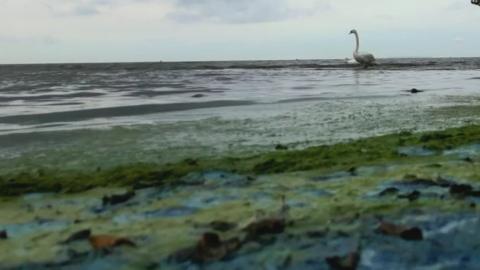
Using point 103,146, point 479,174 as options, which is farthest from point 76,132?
point 479,174

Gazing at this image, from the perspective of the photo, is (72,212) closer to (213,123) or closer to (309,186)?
(309,186)

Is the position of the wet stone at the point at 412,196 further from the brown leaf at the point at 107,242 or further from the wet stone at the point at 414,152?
the wet stone at the point at 414,152

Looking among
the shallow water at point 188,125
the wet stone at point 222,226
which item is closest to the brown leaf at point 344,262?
the wet stone at point 222,226

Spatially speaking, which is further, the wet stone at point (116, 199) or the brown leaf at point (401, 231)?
the wet stone at point (116, 199)

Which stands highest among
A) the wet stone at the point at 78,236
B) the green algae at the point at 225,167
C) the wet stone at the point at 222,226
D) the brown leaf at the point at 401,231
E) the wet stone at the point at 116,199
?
the brown leaf at the point at 401,231

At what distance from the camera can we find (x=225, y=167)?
9.08 metres

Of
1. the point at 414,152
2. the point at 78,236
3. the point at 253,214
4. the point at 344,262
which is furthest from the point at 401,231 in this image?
the point at 414,152

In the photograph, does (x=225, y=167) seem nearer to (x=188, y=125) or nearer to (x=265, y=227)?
(x=265, y=227)

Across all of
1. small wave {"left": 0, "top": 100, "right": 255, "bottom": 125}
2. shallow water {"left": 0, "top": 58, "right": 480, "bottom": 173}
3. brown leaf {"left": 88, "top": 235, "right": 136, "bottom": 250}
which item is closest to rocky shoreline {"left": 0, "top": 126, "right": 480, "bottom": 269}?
brown leaf {"left": 88, "top": 235, "right": 136, "bottom": 250}

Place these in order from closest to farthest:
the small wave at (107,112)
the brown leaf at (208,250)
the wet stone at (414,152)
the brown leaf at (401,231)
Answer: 1. the brown leaf at (208,250)
2. the brown leaf at (401,231)
3. the wet stone at (414,152)
4. the small wave at (107,112)

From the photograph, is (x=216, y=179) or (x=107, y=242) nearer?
(x=107, y=242)

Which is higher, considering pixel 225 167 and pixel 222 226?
pixel 222 226

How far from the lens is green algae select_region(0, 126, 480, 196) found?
8.17 m

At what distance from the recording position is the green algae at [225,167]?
8172 mm
